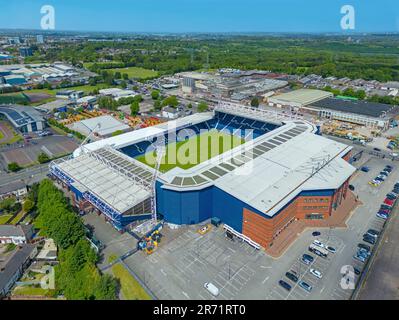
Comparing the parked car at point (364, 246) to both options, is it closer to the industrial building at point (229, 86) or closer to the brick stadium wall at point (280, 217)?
the brick stadium wall at point (280, 217)

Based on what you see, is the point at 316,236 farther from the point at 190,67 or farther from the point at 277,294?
the point at 190,67

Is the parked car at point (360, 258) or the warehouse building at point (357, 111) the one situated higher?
the warehouse building at point (357, 111)

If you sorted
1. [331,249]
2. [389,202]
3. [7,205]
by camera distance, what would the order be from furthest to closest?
[389,202]
[7,205]
[331,249]

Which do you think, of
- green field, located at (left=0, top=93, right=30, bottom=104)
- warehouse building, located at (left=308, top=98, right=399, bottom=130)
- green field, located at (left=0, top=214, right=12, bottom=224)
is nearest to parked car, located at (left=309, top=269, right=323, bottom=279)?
green field, located at (left=0, top=214, right=12, bottom=224)

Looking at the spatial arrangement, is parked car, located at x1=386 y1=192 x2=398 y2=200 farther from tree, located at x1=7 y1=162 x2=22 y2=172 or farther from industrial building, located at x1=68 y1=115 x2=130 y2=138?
tree, located at x1=7 y1=162 x2=22 y2=172

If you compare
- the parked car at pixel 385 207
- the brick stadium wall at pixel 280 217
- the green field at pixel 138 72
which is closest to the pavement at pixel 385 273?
the parked car at pixel 385 207

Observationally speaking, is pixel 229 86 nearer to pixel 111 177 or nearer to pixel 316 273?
pixel 111 177

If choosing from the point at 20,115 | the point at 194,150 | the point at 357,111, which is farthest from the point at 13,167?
the point at 357,111
